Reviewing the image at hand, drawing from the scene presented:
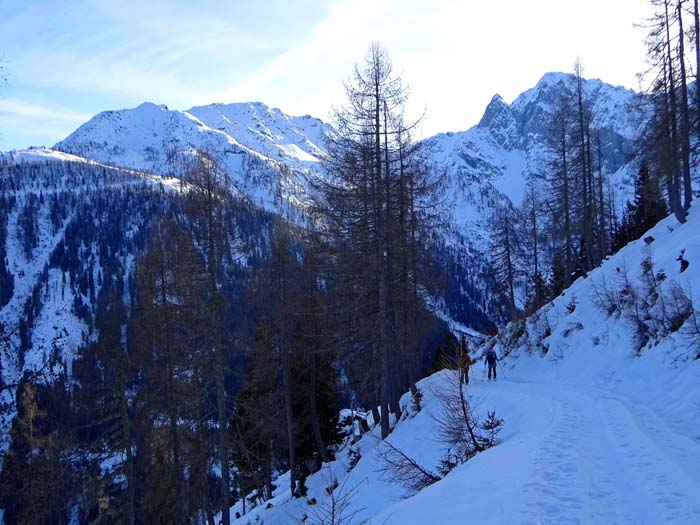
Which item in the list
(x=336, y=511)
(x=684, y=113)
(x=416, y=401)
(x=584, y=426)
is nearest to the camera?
(x=336, y=511)

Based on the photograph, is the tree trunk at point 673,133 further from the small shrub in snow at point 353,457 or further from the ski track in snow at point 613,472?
the small shrub in snow at point 353,457

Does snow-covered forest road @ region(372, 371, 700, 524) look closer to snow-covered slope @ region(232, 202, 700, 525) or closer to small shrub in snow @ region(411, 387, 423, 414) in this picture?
snow-covered slope @ region(232, 202, 700, 525)

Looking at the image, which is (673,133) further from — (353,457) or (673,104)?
(353,457)

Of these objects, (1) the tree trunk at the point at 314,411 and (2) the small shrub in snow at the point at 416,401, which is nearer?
(2) the small shrub in snow at the point at 416,401

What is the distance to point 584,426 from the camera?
8.84m

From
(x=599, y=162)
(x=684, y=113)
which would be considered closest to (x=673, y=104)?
(x=684, y=113)

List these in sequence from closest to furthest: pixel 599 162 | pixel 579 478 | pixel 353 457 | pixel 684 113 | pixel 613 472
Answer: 1. pixel 579 478
2. pixel 613 472
3. pixel 353 457
4. pixel 684 113
5. pixel 599 162

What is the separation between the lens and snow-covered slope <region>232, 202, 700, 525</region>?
536cm

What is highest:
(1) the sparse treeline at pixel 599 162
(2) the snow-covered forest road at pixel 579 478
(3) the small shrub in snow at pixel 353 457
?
(1) the sparse treeline at pixel 599 162

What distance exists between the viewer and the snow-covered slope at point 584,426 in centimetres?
536

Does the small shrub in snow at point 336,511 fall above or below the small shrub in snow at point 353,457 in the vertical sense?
above

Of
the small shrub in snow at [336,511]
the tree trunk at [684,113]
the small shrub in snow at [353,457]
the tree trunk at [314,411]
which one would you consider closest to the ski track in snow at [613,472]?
the small shrub in snow at [336,511]

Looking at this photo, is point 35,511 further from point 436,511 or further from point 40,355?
point 40,355

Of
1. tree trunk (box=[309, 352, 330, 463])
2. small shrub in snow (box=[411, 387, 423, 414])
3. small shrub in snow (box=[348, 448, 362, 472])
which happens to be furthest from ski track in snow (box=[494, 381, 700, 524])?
tree trunk (box=[309, 352, 330, 463])
